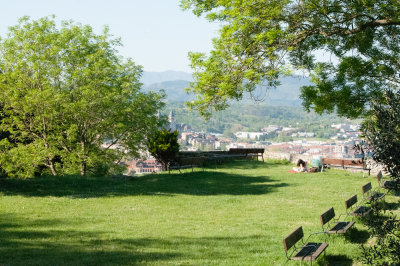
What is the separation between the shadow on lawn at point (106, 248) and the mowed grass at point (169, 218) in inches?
0.8

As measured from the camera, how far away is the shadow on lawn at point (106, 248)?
706 centimetres

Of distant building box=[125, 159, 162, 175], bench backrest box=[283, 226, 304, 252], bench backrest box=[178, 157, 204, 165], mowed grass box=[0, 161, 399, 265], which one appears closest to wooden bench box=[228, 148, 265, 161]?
bench backrest box=[178, 157, 204, 165]

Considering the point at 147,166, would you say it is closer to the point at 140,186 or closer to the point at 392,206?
the point at 140,186

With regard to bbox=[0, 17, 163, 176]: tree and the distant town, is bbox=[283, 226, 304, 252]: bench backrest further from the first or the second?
bbox=[0, 17, 163, 176]: tree

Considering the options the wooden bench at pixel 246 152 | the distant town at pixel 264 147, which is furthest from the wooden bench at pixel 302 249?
the wooden bench at pixel 246 152

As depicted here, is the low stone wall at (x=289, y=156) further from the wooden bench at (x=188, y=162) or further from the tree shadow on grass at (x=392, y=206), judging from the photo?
the tree shadow on grass at (x=392, y=206)

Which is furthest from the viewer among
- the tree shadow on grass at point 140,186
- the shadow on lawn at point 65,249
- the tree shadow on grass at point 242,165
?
the tree shadow on grass at point 242,165

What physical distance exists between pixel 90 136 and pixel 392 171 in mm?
18797

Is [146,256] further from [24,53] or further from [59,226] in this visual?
[24,53]

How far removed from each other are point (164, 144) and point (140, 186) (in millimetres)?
4881

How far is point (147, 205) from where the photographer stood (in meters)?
13.0

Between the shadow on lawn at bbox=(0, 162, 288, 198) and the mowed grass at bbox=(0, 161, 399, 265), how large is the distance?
1.6 inches

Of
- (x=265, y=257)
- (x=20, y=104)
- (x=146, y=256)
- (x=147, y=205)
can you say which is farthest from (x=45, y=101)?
(x=265, y=257)

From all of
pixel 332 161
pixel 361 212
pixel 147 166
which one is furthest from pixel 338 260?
pixel 147 166
